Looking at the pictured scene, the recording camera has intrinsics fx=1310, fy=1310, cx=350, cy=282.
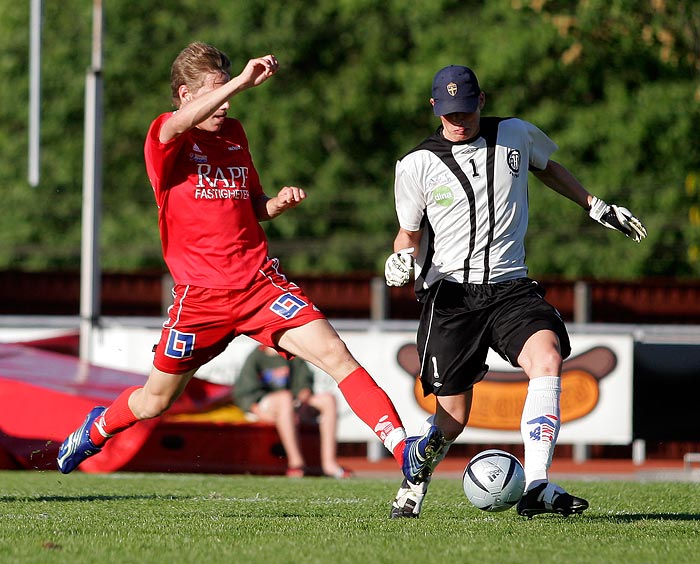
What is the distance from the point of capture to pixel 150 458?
39.9ft

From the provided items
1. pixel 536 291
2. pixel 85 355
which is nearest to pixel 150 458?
pixel 85 355

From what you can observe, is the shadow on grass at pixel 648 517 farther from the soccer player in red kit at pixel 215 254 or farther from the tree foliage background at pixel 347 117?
the tree foliage background at pixel 347 117

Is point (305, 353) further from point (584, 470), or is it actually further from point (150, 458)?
point (584, 470)

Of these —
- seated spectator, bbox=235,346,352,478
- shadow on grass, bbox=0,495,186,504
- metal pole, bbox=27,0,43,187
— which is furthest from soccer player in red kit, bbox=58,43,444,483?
metal pole, bbox=27,0,43,187

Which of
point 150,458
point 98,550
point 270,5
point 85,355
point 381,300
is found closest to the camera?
point 98,550

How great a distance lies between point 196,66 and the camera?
686cm

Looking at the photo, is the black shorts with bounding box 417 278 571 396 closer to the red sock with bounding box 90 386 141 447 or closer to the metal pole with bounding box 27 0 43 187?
the red sock with bounding box 90 386 141 447

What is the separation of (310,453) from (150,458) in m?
1.78

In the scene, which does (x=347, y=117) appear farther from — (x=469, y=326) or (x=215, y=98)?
(x=215, y=98)

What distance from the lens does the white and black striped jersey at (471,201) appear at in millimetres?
6742

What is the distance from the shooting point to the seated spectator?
41.3 feet

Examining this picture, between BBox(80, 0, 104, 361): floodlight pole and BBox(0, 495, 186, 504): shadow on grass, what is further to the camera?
BBox(80, 0, 104, 361): floodlight pole

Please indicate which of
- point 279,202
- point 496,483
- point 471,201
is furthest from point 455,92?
point 496,483

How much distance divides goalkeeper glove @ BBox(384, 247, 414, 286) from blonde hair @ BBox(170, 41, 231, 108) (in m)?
1.40
